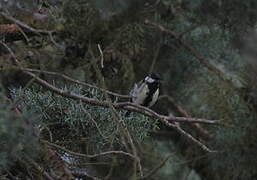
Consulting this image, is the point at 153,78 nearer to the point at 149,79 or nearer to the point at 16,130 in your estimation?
the point at 149,79

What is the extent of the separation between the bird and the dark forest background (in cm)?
6

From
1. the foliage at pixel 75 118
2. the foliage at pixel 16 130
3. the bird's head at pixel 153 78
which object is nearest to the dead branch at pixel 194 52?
the bird's head at pixel 153 78

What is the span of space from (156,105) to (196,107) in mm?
255

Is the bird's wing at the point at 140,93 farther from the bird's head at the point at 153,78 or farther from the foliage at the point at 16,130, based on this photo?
the foliage at the point at 16,130

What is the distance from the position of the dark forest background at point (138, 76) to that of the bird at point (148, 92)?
0.06m

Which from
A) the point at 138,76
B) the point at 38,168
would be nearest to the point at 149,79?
the point at 138,76

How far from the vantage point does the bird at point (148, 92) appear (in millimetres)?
3416

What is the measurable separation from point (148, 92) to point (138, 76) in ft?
1.04

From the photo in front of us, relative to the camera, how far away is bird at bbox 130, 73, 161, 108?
3.42 metres

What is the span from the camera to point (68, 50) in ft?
10.9

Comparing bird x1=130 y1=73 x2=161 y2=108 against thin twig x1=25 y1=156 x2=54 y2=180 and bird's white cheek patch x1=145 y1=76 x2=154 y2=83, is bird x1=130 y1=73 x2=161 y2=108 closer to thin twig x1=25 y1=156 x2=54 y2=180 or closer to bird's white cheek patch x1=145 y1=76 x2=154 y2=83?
bird's white cheek patch x1=145 y1=76 x2=154 y2=83

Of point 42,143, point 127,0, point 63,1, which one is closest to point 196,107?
point 63,1

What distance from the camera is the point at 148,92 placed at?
3.43 meters

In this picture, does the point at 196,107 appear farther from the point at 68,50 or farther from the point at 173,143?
the point at 68,50
